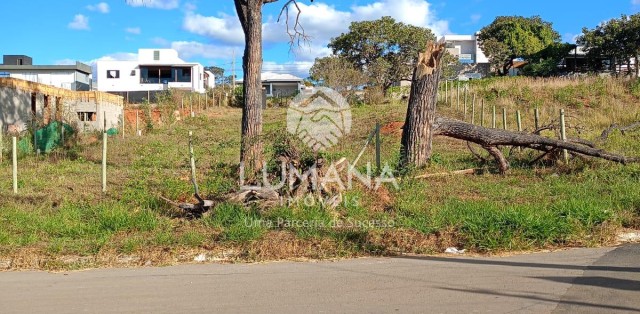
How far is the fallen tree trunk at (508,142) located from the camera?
34.4ft

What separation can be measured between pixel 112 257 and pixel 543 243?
524cm

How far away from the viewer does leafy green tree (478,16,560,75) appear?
49750 millimetres

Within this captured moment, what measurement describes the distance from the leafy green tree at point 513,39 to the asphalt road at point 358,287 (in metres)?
46.6

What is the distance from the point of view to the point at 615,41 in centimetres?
4116

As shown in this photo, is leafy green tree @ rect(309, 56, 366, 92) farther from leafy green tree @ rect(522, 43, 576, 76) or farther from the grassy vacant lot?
the grassy vacant lot

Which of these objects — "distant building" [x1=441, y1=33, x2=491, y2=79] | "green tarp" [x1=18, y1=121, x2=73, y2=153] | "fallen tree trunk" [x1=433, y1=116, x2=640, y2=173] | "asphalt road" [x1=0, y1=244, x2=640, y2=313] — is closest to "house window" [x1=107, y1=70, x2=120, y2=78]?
"distant building" [x1=441, y1=33, x2=491, y2=79]

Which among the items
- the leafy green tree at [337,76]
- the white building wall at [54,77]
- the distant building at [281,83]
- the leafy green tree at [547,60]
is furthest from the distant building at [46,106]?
the leafy green tree at [547,60]

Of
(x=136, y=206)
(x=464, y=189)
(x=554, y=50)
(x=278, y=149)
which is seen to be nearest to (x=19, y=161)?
(x=136, y=206)

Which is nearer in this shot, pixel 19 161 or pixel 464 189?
pixel 464 189

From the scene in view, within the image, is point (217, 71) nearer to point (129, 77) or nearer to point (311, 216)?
point (129, 77)

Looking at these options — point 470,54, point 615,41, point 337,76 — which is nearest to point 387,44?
point 337,76

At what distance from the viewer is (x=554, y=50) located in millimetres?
47031

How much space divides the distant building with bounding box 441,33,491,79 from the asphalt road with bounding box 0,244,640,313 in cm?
5260

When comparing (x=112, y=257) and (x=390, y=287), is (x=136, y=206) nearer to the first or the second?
(x=112, y=257)
